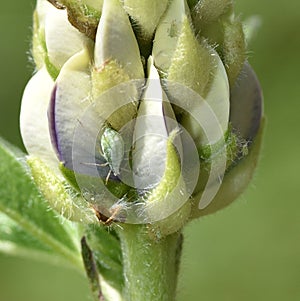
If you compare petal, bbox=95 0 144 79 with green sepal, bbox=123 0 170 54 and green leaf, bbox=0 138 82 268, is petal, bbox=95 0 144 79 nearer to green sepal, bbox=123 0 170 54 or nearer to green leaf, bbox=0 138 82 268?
green sepal, bbox=123 0 170 54

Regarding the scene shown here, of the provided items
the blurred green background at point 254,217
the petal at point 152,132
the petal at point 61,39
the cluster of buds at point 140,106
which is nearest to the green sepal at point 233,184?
the cluster of buds at point 140,106

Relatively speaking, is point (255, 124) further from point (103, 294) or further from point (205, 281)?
point (205, 281)

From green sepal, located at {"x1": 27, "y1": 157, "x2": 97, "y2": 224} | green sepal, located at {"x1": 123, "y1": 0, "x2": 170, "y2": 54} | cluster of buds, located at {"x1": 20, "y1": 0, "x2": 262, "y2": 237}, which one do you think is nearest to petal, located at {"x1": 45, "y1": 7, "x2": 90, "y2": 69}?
cluster of buds, located at {"x1": 20, "y1": 0, "x2": 262, "y2": 237}

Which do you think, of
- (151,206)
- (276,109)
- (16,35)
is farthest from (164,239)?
(16,35)

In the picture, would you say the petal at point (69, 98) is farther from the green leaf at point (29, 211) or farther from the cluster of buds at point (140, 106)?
the green leaf at point (29, 211)

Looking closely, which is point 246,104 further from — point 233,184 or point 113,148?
point 113,148
